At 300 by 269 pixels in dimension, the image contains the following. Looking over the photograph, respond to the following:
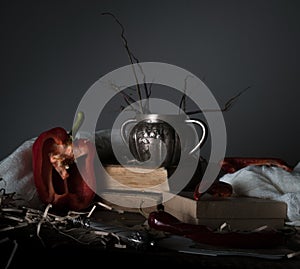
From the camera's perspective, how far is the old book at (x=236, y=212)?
0.88 m

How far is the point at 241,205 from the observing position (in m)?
0.89

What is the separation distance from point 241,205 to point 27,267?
0.34 meters

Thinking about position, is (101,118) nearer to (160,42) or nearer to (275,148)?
(160,42)

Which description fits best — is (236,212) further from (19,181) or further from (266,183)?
(19,181)

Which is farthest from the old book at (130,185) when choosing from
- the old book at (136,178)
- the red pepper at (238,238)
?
the red pepper at (238,238)

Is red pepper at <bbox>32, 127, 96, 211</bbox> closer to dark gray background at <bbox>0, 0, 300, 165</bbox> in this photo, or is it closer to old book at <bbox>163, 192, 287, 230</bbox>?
old book at <bbox>163, 192, 287, 230</bbox>

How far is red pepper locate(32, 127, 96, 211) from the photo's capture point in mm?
1109

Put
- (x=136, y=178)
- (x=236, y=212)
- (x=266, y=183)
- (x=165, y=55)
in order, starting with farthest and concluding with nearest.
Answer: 1. (x=165, y=55)
2. (x=136, y=178)
3. (x=266, y=183)
4. (x=236, y=212)

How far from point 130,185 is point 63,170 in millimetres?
134

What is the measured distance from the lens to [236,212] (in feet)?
2.91

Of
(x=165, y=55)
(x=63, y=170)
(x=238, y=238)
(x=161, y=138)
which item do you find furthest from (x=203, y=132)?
(x=165, y=55)

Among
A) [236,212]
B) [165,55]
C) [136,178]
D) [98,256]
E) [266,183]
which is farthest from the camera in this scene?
[165,55]

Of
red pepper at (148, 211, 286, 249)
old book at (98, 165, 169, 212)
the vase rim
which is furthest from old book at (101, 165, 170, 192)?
red pepper at (148, 211, 286, 249)

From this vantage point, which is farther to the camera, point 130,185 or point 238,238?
point 130,185
